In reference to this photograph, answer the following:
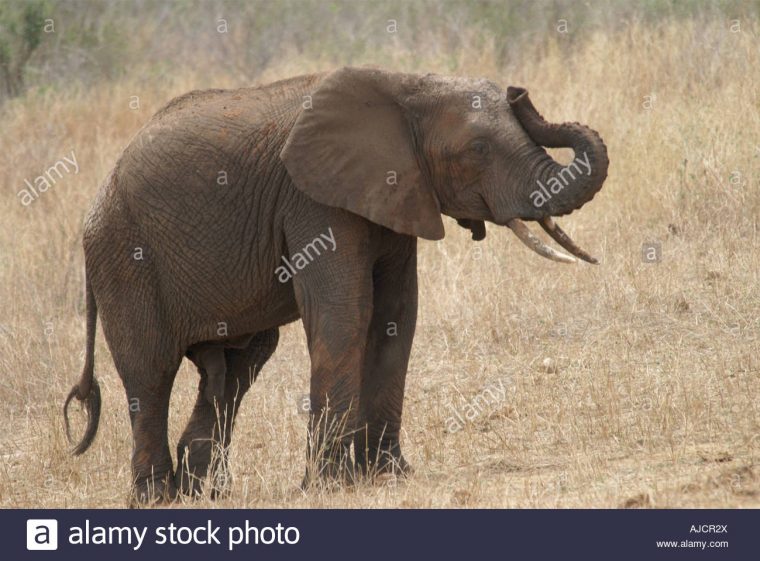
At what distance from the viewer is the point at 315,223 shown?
25.0ft

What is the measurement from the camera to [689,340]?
10.1m

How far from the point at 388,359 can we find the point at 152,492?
5.05 feet

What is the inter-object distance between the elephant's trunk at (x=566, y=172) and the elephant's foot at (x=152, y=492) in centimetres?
271

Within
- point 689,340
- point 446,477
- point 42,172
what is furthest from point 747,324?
point 42,172

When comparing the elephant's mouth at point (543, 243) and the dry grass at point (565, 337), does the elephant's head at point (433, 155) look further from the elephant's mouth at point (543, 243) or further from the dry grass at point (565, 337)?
the dry grass at point (565, 337)

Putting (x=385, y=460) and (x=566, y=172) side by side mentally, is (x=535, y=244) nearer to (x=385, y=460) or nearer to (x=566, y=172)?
(x=566, y=172)

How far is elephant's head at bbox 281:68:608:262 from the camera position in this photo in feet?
23.5

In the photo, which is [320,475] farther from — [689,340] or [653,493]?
[689,340]

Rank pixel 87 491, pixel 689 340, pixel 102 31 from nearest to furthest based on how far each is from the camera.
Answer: pixel 87 491 < pixel 689 340 < pixel 102 31

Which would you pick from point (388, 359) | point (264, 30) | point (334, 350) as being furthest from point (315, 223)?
point (264, 30)

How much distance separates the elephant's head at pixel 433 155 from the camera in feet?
23.5

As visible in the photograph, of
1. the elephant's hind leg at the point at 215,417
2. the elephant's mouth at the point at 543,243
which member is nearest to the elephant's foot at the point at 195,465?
the elephant's hind leg at the point at 215,417

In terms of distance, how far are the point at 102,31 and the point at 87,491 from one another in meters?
13.0

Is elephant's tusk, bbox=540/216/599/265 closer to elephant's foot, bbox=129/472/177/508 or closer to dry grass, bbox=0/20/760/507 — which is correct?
dry grass, bbox=0/20/760/507
